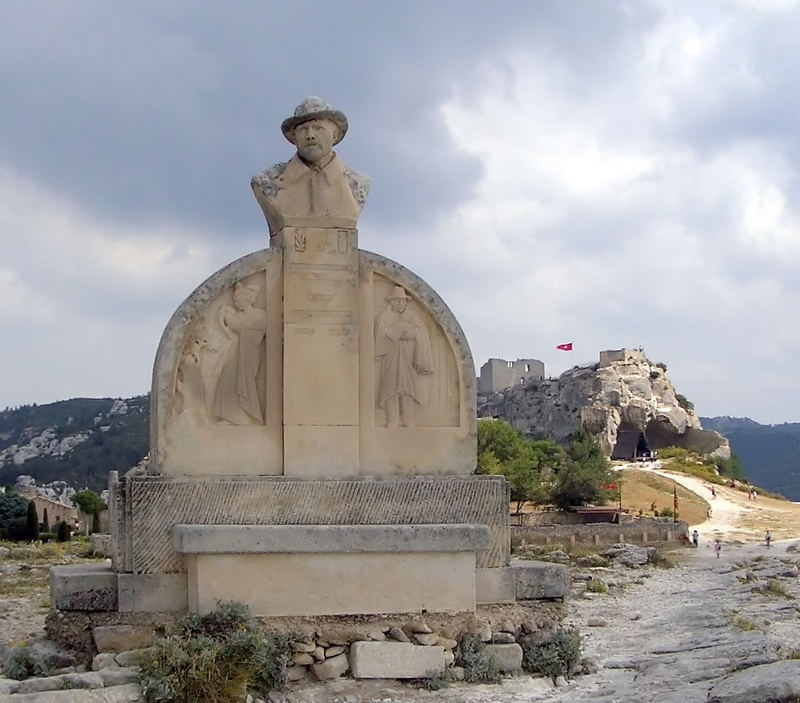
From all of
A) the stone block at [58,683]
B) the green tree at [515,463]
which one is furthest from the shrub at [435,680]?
the green tree at [515,463]

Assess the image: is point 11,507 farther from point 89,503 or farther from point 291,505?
point 291,505

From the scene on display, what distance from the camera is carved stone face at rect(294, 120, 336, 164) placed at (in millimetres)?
9594

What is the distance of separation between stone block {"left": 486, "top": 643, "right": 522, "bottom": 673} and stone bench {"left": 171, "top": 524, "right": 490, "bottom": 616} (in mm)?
411

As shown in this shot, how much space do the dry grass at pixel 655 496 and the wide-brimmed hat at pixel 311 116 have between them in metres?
43.4

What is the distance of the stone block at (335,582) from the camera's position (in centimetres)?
865

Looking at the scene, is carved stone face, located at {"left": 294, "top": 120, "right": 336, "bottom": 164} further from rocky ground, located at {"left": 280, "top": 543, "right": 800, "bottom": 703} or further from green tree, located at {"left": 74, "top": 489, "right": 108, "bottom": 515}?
green tree, located at {"left": 74, "top": 489, "right": 108, "bottom": 515}

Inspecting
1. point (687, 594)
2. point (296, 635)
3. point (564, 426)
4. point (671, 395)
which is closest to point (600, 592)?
point (687, 594)

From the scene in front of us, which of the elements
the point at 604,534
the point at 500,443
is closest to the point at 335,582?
the point at 604,534

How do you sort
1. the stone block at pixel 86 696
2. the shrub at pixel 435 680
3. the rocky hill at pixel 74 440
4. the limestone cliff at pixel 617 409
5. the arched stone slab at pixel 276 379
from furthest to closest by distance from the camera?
1. the rocky hill at pixel 74 440
2. the limestone cliff at pixel 617 409
3. the arched stone slab at pixel 276 379
4. the shrub at pixel 435 680
5. the stone block at pixel 86 696

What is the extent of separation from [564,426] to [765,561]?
5742 cm

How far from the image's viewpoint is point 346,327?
954 cm

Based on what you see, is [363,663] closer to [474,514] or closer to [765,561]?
[474,514]

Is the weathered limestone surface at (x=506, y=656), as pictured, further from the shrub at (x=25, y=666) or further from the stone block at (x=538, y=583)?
the shrub at (x=25, y=666)

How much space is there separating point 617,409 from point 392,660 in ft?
248
